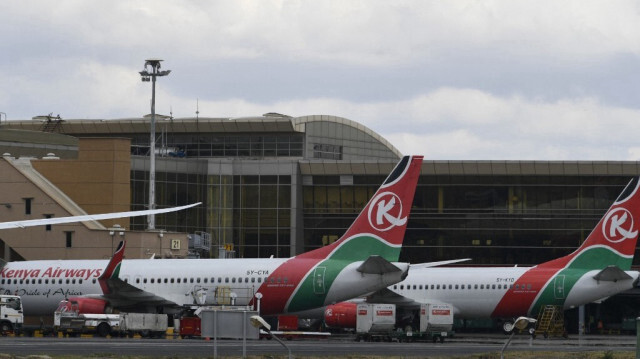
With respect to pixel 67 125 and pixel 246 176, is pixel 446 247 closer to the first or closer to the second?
pixel 246 176

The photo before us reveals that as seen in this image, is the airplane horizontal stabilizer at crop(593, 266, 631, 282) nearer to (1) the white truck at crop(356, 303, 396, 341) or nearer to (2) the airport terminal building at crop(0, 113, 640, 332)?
(1) the white truck at crop(356, 303, 396, 341)

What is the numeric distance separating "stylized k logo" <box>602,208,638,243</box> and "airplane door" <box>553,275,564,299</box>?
3330 mm

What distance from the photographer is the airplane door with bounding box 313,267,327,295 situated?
56938 millimetres

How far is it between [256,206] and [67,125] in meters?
24.4

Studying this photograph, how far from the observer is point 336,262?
187 ft

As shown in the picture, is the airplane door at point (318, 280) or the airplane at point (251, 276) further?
the airplane door at point (318, 280)

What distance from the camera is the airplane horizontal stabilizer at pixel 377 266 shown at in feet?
180

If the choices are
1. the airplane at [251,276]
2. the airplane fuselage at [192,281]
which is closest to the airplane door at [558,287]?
the airplane at [251,276]

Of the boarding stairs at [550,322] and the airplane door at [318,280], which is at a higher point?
the airplane door at [318,280]

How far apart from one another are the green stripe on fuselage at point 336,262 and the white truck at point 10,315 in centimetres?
1318

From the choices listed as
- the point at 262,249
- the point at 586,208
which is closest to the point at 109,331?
the point at 262,249

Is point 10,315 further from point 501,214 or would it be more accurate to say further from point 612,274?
point 501,214

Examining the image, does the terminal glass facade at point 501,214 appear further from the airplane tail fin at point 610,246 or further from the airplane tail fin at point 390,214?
the airplane tail fin at point 390,214

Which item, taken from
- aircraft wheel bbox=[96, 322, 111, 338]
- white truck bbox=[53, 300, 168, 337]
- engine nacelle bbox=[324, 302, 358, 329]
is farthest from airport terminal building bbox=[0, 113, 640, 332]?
aircraft wheel bbox=[96, 322, 111, 338]
